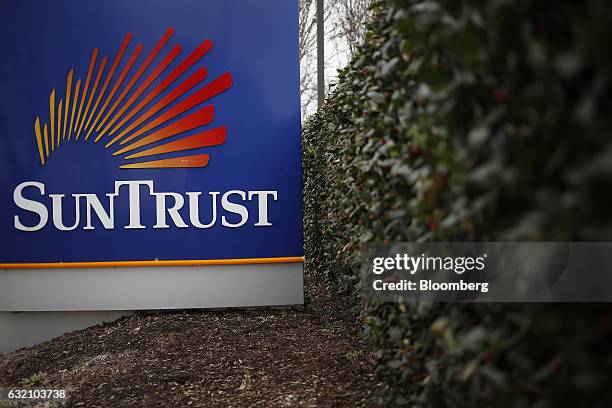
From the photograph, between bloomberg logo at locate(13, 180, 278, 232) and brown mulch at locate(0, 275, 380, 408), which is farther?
bloomberg logo at locate(13, 180, 278, 232)

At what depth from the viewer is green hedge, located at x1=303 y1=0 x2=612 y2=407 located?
106 centimetres

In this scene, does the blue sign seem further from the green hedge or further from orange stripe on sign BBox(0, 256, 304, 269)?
the green hedge

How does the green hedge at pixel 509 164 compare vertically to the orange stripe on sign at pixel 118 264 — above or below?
above

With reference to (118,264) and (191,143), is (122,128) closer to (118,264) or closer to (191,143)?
(191,143)

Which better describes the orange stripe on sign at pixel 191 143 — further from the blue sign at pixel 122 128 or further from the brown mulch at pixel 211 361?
the brown mulch at pixel 211 361

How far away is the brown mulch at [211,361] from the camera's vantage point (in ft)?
10.4

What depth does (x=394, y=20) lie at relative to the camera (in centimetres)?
222

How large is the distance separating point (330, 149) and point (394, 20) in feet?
7.56

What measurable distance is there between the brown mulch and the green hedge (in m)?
1.24

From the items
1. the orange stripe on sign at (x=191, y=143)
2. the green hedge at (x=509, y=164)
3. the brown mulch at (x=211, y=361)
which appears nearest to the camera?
the green hedge at (x=509, y=164)

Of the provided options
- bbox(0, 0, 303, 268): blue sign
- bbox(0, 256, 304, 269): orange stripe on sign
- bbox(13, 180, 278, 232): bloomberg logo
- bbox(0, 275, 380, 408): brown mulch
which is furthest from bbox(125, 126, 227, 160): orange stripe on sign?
bbox(0, 275, 380, 408): brown mulch

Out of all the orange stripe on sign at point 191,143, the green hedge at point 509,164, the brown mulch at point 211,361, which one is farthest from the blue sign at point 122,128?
the green hedge at point 509,164

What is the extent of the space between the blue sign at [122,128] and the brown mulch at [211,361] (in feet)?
2.09

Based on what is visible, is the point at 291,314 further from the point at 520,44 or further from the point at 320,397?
the point at 520,44
